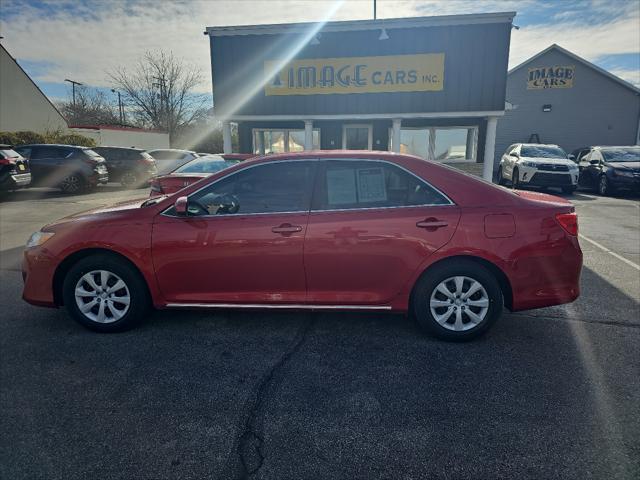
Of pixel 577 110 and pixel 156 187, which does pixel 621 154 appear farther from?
pixel 156 187

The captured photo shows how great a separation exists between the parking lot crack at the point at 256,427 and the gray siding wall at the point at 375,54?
445 inches

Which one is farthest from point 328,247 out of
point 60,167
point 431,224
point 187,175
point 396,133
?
point 60,167

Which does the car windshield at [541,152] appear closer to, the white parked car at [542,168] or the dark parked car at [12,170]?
the white parked car at [542,168]

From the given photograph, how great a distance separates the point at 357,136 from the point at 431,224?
12.9 metres

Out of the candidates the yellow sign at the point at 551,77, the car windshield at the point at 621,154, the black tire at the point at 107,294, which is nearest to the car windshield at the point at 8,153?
the black tire at the point at 107,294

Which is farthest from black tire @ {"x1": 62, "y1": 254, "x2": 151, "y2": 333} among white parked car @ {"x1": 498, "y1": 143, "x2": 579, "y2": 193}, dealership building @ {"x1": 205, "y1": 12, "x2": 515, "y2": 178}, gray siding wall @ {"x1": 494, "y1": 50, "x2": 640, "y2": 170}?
gray siding wall @ {"x1": 494, "y1": 50, "x2": 640, "y2": 170}

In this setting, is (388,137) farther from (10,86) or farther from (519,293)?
(10,86)

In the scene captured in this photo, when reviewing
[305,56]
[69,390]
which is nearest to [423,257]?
[69,390]

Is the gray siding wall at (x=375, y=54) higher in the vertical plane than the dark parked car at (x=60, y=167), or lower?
higher

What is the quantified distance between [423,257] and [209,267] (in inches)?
69.9

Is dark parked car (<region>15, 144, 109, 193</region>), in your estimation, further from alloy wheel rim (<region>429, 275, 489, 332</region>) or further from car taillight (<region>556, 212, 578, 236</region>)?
car taillight (<region>556, 212, 578, 236</region>)

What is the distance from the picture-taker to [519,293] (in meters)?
3.31

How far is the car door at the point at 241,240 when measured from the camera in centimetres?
333

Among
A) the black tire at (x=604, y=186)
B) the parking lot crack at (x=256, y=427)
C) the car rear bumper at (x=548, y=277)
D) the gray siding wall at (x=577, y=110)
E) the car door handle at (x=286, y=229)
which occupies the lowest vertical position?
the parking lot crack at (x=256, y=427)
